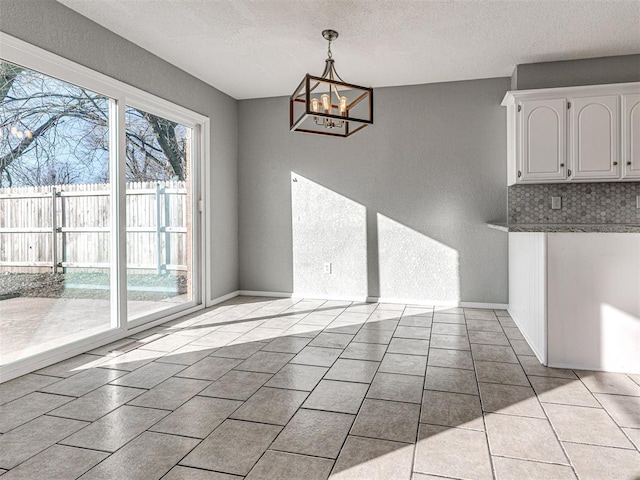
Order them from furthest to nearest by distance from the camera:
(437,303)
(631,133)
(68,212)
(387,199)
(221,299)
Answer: (221,299)
(387,199)
(437,303)
(631,133)
(68,212)

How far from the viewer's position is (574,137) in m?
3.95

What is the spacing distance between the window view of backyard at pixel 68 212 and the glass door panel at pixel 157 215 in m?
0.01

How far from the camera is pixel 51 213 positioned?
3.04 meters

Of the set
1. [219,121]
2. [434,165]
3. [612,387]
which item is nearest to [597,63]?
[434,165]

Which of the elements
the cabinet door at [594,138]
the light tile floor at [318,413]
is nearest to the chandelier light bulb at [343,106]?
the light tile floor at [318,413]

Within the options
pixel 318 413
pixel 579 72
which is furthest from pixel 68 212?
pixel 579 72

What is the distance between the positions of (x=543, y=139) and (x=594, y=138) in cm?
42

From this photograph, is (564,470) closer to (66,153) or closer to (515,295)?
(515,295)

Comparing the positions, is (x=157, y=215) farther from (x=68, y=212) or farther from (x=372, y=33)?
(x=372, y=33)

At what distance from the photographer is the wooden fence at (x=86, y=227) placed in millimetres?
2799

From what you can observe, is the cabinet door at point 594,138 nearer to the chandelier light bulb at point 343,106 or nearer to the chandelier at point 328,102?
the chandelier at point 328,102

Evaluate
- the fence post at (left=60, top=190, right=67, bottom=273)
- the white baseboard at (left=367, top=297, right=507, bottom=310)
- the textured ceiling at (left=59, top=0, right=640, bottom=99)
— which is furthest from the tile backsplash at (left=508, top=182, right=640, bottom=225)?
the fence post at (left=60, top=190, right=67, bottom=273)

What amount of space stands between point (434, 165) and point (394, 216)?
701 millimetres

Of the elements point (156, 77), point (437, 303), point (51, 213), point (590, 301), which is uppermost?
point (156, 77)
